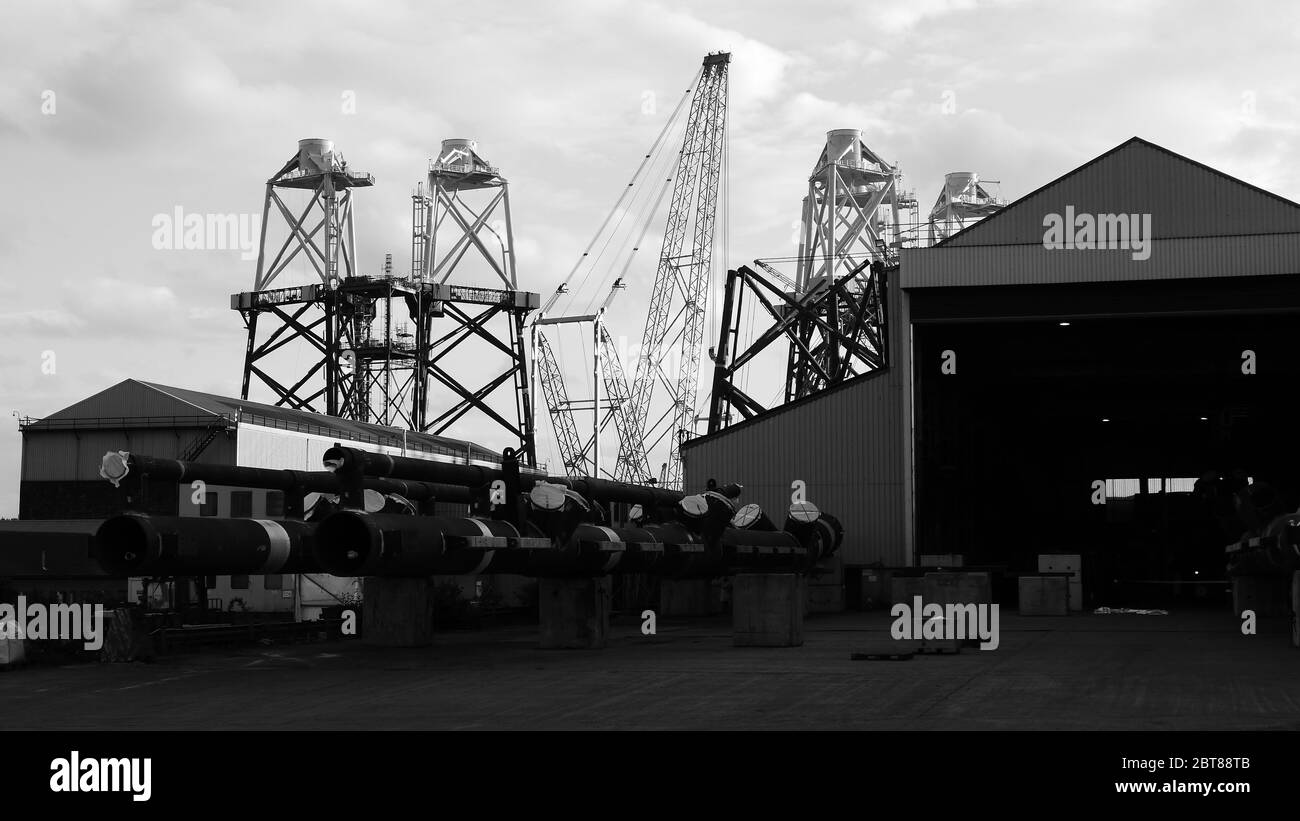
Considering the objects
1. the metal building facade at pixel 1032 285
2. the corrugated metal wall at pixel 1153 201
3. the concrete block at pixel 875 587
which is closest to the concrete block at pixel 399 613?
the concrete block at pixel 875 587

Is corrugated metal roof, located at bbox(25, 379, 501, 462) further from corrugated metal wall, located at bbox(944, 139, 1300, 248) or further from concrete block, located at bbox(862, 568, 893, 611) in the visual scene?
corrugated metal wall, located at bbox(944, 139, 1300, 248)

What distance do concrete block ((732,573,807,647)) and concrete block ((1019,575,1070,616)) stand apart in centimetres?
2070

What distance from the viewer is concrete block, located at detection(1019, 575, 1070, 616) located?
5812 cm

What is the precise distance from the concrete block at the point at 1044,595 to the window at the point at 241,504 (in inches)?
1345

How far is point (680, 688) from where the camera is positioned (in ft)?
93.9

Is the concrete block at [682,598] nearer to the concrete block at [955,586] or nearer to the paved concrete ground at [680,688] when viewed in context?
the paved concrete ground at [680,688]

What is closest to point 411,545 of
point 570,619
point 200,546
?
point 200,546

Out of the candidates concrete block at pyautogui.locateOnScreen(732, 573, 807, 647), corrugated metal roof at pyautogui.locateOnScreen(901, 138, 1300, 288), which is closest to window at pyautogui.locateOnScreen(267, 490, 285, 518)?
concrete block at pyautogui.locateOnScreen(732, 573, 807, 647)

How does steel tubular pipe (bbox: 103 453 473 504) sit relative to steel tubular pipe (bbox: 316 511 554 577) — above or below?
above

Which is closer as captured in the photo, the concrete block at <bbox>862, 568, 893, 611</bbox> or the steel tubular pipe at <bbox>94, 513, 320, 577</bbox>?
the steel tubular pipe at <bbox>94, 513, 320, 577</bbox>

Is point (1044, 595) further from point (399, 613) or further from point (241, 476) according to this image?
point (241, 476)

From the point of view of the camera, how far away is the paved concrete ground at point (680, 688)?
23250mm
